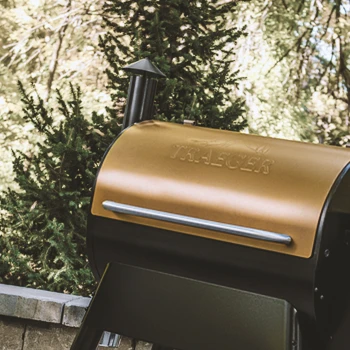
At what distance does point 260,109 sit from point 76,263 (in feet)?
19.1

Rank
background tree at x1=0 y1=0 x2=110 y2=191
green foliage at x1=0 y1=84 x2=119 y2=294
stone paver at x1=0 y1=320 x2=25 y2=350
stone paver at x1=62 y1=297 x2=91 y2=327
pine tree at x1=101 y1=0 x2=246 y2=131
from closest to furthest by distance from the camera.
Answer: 1. stone paver at x1=62 y1=297 x2=91 y2=327
2. stone paver at x1=0 y1=320 x2=25 y2=350
3. green foliage at x1=0 y1=84 x2=119 y2=294
4. pine tree at x1=101 y1=0 x2=246 y2=131
5. background tree at x1=0 y1=0 x2=110 y2=191

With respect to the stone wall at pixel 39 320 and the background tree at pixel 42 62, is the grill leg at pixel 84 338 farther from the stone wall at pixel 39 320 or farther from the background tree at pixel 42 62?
the background tree at pixel 42 62

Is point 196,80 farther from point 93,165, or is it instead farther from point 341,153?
point 341,153

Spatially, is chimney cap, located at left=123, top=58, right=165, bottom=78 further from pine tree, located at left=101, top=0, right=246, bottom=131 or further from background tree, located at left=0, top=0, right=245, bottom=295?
pine tree, located at left=101, top=0, right=246, bottom=131

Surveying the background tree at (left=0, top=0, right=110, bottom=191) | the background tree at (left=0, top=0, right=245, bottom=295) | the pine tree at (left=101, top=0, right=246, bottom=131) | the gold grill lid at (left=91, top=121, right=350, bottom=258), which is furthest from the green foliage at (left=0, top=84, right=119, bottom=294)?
the background tree at (left=0, top=0, right=110, bottom=191)

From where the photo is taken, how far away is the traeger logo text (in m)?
1.98

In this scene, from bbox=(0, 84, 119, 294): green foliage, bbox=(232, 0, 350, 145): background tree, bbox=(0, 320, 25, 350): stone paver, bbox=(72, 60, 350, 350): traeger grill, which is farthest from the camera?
bbox=(232, 0, 350, 145): background tree

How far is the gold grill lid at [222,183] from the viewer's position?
1.85 meters

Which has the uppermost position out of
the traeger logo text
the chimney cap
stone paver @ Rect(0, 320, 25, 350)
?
the chimney cap

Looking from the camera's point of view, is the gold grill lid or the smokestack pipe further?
the smokestack pipe

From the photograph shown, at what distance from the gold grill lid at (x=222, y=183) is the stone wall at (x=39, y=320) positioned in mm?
854

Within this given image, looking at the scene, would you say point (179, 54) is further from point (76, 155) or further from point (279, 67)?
point (279, 67)

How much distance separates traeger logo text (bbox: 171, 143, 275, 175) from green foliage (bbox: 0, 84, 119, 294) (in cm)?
188

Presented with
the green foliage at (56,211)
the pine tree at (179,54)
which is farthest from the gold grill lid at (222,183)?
the pine tree at (179,54)
